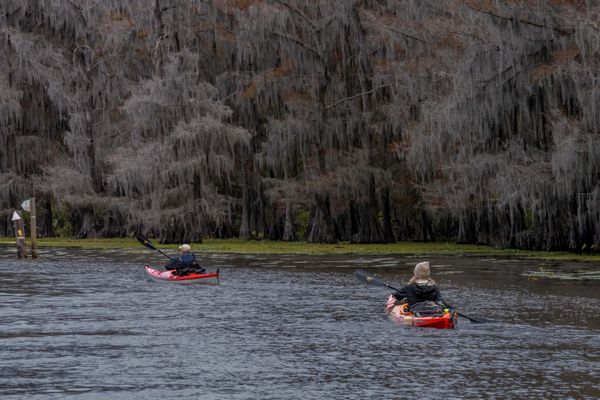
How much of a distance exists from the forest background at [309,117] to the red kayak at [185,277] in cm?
1599

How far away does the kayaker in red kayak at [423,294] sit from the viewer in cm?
2550

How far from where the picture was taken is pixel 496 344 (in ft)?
75.7

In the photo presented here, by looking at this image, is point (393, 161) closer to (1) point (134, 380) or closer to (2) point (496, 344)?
(2) point (496, 344)

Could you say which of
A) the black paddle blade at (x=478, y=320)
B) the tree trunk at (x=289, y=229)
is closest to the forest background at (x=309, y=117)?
the tree trunk at (x=289, y=229)

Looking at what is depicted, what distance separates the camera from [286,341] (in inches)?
928

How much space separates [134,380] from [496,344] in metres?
7.83

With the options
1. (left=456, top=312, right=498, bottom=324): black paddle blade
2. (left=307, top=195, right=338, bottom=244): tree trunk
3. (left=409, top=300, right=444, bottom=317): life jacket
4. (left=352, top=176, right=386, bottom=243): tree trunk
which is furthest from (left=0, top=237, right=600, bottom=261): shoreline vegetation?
(left=409, top=300, right=444, bottom=317): life jacket

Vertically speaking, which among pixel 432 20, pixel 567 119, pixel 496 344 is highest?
pixel 432 20

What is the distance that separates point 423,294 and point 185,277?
46.4 ft

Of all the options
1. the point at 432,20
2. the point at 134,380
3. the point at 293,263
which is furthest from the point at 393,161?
the point at 134,380

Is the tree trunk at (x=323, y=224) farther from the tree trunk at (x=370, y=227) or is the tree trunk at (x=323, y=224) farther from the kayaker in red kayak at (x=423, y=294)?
the kayaker in red kayak at (x=423, y=294)

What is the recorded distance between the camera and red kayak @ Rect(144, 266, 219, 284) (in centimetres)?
3712

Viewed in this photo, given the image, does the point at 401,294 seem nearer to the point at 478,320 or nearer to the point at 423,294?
the point at 423,294

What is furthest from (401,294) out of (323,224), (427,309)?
(323,224)
